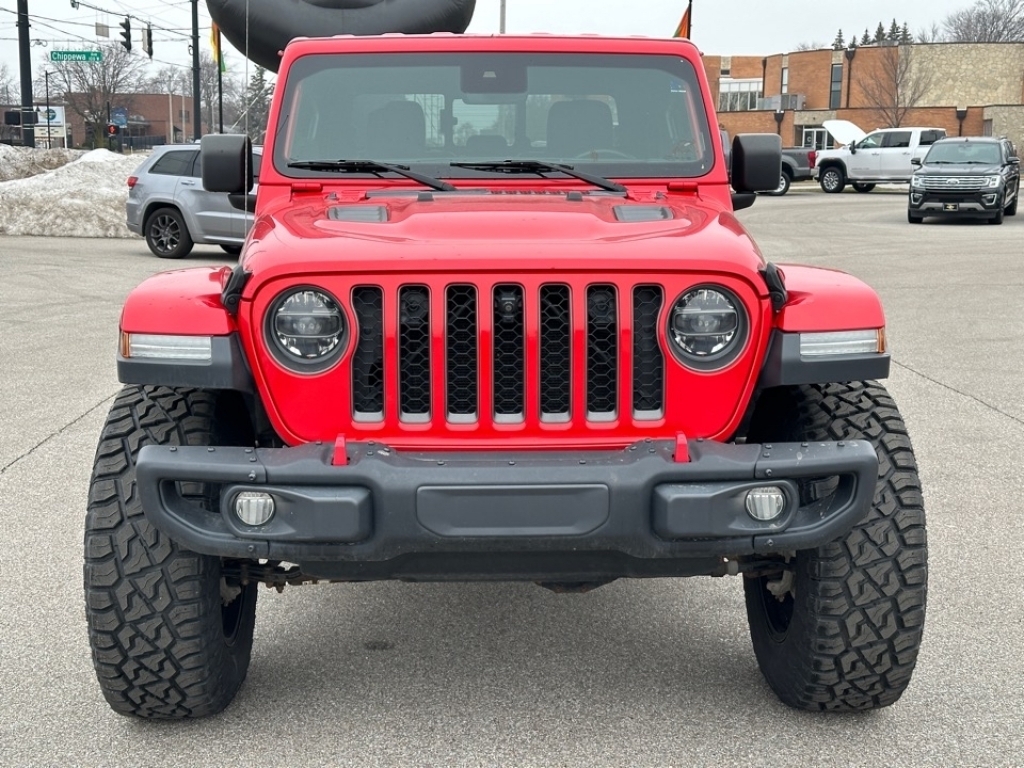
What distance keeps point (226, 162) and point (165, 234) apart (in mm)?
13374

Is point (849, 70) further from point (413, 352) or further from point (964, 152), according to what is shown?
point (413, 352)

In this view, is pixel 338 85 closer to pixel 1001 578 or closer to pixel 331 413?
pixel 331 413

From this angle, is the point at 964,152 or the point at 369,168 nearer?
the point at 369,168

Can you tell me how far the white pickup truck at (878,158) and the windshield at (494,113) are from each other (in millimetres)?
32698

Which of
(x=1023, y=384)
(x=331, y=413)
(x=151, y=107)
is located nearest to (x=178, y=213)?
(x=1023, y=384)

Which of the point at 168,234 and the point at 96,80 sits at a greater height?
the point at 96,80

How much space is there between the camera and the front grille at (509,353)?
324 centimetres

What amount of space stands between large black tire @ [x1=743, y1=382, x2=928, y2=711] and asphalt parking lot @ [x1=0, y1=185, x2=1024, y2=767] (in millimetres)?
173

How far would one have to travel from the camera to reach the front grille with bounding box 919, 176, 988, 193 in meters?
24.4

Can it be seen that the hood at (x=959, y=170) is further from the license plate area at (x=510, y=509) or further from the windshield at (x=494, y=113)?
the license plate area at (x=510, y=509)

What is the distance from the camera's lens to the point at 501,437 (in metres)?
3.30

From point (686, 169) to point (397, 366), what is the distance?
176 cm

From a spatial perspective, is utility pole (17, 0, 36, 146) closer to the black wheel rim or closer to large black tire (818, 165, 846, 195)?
the black wheel rim

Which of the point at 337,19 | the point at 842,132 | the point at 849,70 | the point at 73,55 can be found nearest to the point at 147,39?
the point at 73,55
